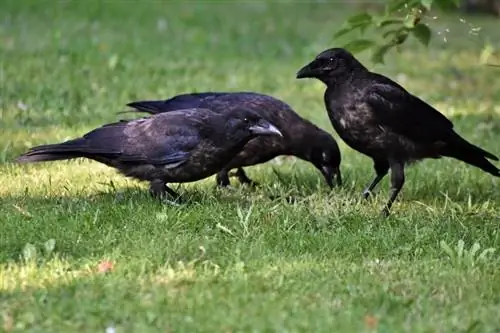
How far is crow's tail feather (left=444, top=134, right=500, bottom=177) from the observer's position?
24.5 ft

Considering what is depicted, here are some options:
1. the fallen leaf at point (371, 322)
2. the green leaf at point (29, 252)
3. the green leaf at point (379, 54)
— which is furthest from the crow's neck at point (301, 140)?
the fallen leaf at point (371, 322)

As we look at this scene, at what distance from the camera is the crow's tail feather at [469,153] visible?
7.48m

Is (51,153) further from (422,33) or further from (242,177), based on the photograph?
(422,33)

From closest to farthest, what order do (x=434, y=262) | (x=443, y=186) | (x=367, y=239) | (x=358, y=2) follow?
(x=434, y=262) < (x=367, y=239) < (x=443, y=186) < (x=358, y=2)

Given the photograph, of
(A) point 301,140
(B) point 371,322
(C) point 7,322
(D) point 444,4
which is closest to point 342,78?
(A) point 301,140

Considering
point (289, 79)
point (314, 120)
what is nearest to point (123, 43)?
point (289, 79)

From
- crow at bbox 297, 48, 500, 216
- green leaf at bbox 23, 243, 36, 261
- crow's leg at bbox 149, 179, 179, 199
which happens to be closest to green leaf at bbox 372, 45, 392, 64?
crow at bbox 297, 48, 500, 216

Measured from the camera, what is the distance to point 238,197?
7.14 m

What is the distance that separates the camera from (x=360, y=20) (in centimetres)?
762

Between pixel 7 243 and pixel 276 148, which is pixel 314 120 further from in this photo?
pixel 7 243

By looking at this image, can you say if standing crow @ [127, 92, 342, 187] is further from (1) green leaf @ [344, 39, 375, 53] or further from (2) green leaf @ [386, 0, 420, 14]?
(2) green leaf @ [386, 0, 420, 14]

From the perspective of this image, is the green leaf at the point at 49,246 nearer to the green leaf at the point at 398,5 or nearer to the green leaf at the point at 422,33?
the green leaf at the point at 398,5

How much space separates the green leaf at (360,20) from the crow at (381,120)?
10.4 inches

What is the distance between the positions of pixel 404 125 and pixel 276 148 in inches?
45.5
